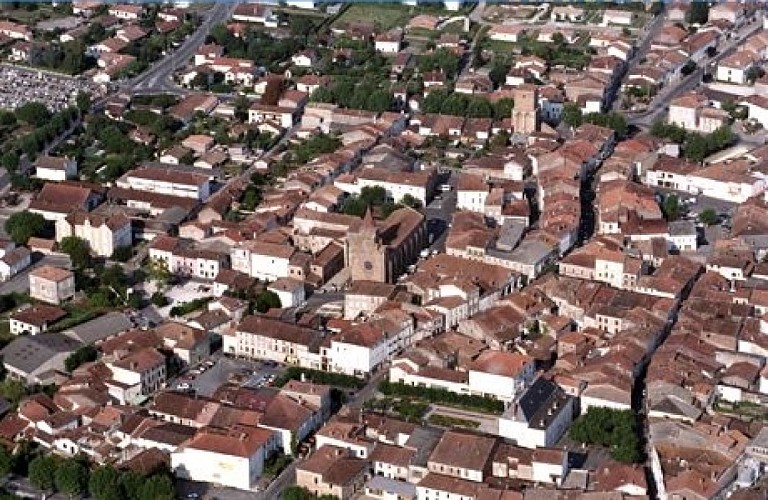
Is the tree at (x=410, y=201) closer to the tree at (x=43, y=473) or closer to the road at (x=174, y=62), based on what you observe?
the road at (x=174, y=62)

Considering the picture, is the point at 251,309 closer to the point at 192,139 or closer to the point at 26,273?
the point at 26,273

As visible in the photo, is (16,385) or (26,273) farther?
(26,273)

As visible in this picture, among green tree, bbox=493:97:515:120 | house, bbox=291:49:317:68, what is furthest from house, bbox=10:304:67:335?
house, bbox=291:49:317:68

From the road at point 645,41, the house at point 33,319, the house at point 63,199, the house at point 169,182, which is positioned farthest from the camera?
the road at point 645,41

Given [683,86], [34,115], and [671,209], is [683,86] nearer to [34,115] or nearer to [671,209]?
[671,209]

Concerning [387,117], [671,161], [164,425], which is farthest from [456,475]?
[387,117]

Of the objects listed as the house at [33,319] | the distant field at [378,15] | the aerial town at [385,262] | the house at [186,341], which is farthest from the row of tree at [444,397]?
the distant field at [378,15]
